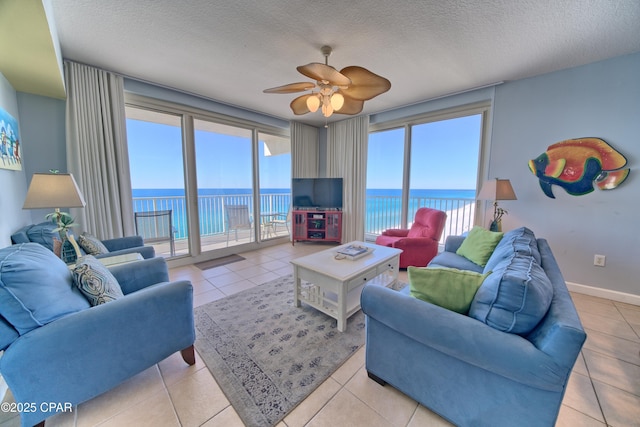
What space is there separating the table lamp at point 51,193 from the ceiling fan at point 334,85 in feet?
5.48

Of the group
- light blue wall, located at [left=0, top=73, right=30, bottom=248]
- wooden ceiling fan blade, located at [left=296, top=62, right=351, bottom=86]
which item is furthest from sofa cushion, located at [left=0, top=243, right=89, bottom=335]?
wooden ceiling fan blade, located at [left=296, top=62, right=351, bottom=86]

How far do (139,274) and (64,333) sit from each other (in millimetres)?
763

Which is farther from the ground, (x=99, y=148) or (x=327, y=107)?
(x=327, y=107)

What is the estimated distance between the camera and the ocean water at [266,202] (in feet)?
12.6

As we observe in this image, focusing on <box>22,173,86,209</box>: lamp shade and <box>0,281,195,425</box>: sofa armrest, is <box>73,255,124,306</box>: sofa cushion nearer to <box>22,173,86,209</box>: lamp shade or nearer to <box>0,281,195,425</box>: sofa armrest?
<box>0,281,195,425</box>: sofa armrest

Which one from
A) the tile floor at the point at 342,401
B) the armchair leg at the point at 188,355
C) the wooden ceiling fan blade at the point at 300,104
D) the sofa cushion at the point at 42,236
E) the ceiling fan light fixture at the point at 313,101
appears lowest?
the tile floor at the point at 342,401

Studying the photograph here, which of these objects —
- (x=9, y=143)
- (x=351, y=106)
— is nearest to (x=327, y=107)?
(x=351, y=106)

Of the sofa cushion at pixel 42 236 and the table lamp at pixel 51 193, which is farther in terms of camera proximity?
the sofa cushion at pixel 42 236

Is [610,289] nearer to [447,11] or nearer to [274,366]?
[447,11]

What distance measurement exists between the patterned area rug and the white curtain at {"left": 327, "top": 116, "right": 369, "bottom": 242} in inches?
97.9

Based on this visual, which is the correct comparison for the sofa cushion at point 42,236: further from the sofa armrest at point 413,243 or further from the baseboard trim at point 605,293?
the baseboard trim at point 605,293

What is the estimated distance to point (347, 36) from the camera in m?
2.02

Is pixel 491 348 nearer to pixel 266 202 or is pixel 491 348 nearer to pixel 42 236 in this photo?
pixel 42 236

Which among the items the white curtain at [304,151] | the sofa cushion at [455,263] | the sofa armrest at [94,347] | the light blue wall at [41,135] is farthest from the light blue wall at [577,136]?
the light blue wall at [41,135]
